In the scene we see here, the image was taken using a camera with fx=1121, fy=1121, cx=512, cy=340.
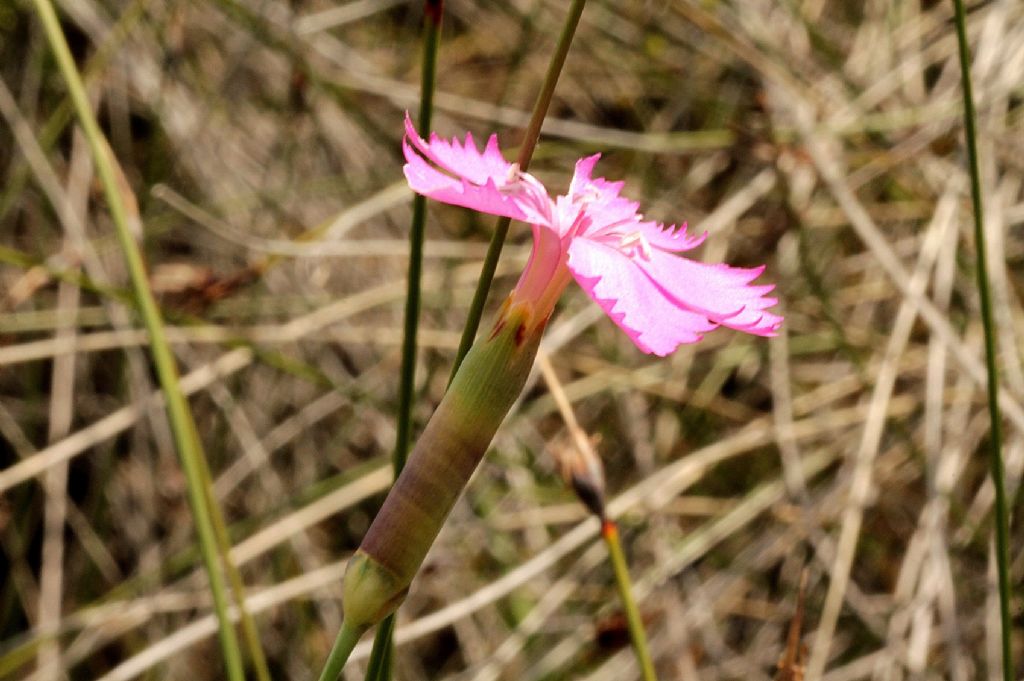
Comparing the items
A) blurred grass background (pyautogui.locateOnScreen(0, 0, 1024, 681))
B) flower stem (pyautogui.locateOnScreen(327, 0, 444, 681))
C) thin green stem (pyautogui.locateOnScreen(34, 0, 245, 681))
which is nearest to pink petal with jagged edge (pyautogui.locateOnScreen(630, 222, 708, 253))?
flower stem (pyautogui.locateOnScreen(327, 0, 444, 681))

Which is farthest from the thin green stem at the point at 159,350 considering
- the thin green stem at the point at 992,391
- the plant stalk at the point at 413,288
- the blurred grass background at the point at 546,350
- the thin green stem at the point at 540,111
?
the blurred grass background at the point at 546,350

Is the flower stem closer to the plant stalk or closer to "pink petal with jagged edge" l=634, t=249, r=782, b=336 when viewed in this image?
the plant stalk

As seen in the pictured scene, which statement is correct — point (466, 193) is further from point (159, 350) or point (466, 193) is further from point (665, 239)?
point (159, 350)

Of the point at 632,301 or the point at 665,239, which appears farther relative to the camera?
the point at 665,239

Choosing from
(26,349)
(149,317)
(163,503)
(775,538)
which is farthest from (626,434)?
(149,317)

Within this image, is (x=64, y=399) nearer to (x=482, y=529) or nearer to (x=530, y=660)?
(x=482, y=529)

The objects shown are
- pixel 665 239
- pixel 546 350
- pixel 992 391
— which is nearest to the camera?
pixel 665 239

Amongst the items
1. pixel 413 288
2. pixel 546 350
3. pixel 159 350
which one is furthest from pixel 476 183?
pixel 546 350
